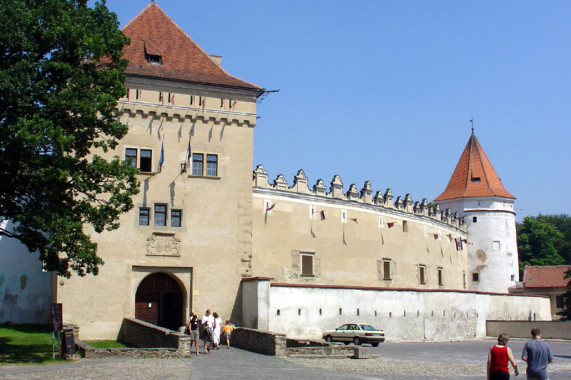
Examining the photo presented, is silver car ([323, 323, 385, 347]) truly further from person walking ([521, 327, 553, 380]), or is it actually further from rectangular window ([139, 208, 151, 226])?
person walking ([521, 327, 553, 380])

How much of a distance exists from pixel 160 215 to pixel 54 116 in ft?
29.7

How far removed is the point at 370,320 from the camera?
104ft

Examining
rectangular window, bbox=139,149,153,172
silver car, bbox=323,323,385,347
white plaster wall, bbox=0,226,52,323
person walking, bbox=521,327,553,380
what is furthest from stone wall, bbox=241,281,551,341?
person walking, bbox=521,327,553,380

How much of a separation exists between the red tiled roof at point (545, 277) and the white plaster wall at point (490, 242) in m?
3.18

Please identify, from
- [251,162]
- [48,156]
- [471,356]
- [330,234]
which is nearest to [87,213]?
[48,156]

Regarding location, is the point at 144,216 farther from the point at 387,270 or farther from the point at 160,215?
the point at 387,270

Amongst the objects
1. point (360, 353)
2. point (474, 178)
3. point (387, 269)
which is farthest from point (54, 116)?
point (474, 178)

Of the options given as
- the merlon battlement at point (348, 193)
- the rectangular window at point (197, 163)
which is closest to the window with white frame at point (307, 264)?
the merlon battlement at point (348, 193)

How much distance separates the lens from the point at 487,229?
54.6 m

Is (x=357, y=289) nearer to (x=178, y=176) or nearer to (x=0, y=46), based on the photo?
(x=178, y=176)

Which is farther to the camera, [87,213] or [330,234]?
[330,234]

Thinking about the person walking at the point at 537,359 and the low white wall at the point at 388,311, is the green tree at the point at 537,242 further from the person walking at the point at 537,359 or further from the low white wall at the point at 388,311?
the person walking at the point at 537,359

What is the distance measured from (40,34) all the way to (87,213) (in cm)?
524

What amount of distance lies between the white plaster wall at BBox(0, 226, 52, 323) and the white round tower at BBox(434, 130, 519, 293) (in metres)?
34.6
